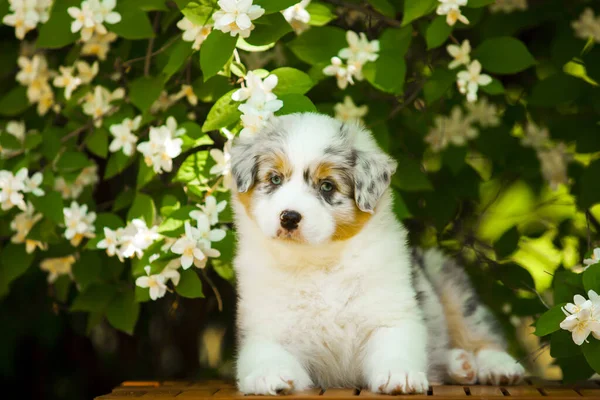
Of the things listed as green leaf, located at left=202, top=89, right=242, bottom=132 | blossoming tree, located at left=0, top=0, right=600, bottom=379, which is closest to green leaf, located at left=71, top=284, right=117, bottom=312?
blossoming tree, located at left=0, top=0, right=600, bottom=379

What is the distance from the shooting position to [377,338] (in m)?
3.01

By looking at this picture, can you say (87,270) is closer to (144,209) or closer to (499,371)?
(144,209)

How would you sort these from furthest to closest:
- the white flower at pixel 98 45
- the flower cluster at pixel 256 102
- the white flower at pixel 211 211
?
the white flower at pixel 98 45, the white flower at pixel 211 211, the flower cluster at pixel 256 102

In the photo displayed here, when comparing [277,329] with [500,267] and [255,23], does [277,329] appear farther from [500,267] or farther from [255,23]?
[500,267]

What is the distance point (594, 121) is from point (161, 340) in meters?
3.03

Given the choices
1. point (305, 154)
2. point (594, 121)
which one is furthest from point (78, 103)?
point (594, 121)

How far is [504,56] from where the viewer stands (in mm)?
3596

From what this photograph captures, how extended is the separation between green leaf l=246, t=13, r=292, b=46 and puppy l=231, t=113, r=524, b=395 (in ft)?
0.99

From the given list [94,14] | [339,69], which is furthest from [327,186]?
[94,14]

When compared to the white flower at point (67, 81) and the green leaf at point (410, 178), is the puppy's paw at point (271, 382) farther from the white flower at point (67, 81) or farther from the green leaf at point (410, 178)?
the white flower at point (67, 81)

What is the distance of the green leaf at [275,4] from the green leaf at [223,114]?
0.37m

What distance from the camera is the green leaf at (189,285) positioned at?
343cm

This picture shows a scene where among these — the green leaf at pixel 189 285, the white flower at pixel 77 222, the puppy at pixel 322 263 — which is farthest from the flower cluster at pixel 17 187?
the puppy at pixel 322 263

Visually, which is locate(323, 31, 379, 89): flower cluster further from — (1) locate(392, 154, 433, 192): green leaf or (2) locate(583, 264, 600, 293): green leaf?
(2) locate(583, 264, 600, 293): green leaf
